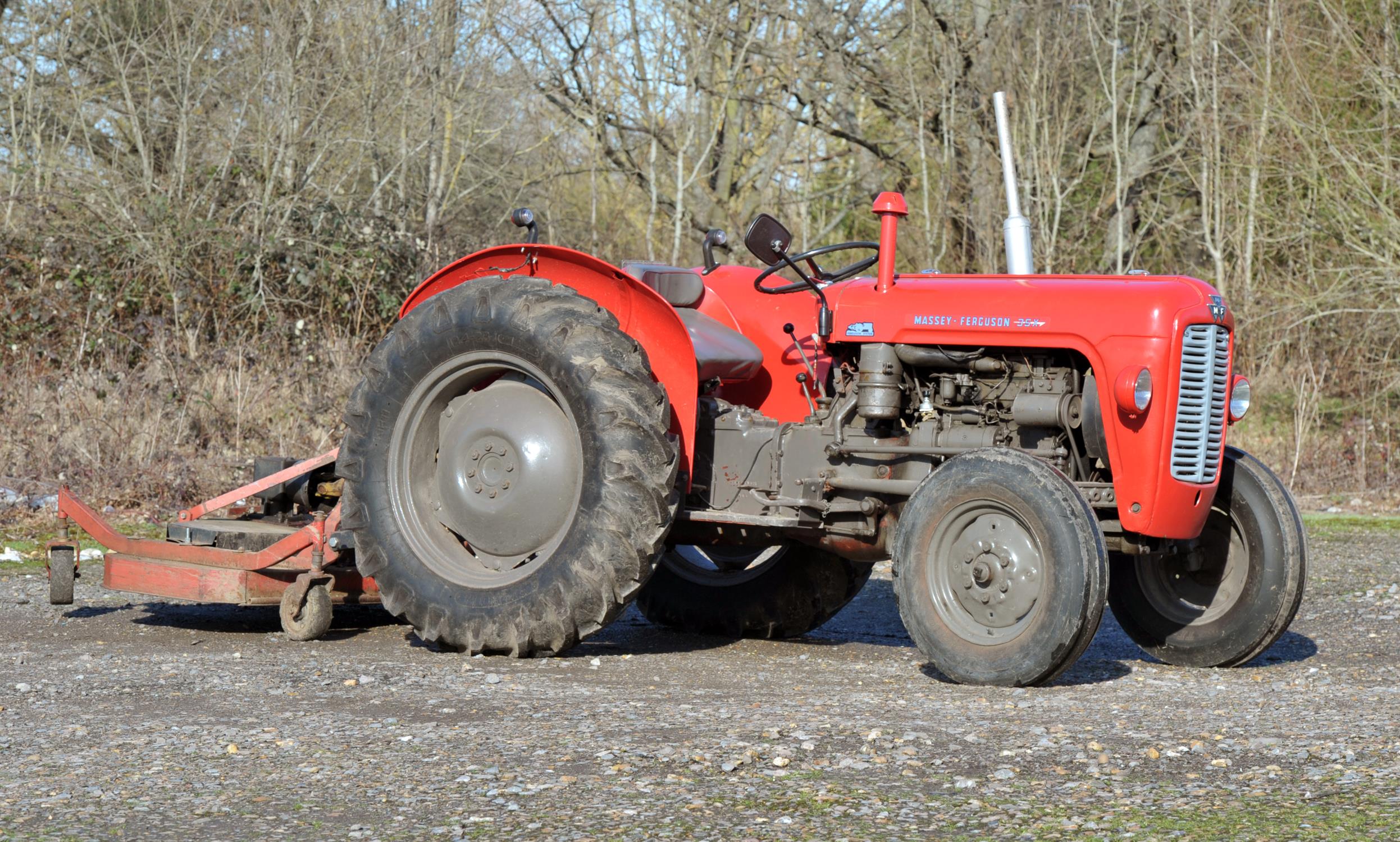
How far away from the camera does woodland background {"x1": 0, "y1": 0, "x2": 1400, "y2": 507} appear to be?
1319cm

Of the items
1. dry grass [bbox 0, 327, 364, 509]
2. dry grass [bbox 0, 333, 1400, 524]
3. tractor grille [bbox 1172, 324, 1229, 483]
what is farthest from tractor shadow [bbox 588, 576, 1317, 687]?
dry grass [bbox 0, 333, 1400, 524]

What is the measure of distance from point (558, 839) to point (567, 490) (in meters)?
2.72

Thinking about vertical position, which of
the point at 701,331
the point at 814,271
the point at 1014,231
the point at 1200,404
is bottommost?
the point at 1200,404

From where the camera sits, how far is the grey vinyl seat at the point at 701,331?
20.5ft

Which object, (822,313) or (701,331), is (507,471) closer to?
(701,331)

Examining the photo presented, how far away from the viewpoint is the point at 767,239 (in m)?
6.13

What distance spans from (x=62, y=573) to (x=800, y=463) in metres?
3.06

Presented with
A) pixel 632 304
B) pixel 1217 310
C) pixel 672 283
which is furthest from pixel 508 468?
pixel 1217 310

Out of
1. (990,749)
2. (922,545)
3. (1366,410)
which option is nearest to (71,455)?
(922,545)

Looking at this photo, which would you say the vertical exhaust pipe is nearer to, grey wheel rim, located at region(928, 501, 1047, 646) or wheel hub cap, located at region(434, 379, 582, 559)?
grey wheel rim, located at region(928, 501, 1047, 646)

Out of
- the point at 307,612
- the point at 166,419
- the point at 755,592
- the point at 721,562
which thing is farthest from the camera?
the point at 166,419

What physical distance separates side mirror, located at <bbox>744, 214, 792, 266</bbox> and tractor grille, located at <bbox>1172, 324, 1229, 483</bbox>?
1541 millimetres

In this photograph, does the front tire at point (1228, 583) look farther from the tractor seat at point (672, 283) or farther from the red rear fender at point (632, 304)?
the tractor seat at point (672, 283)

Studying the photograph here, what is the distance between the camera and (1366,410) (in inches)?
572
